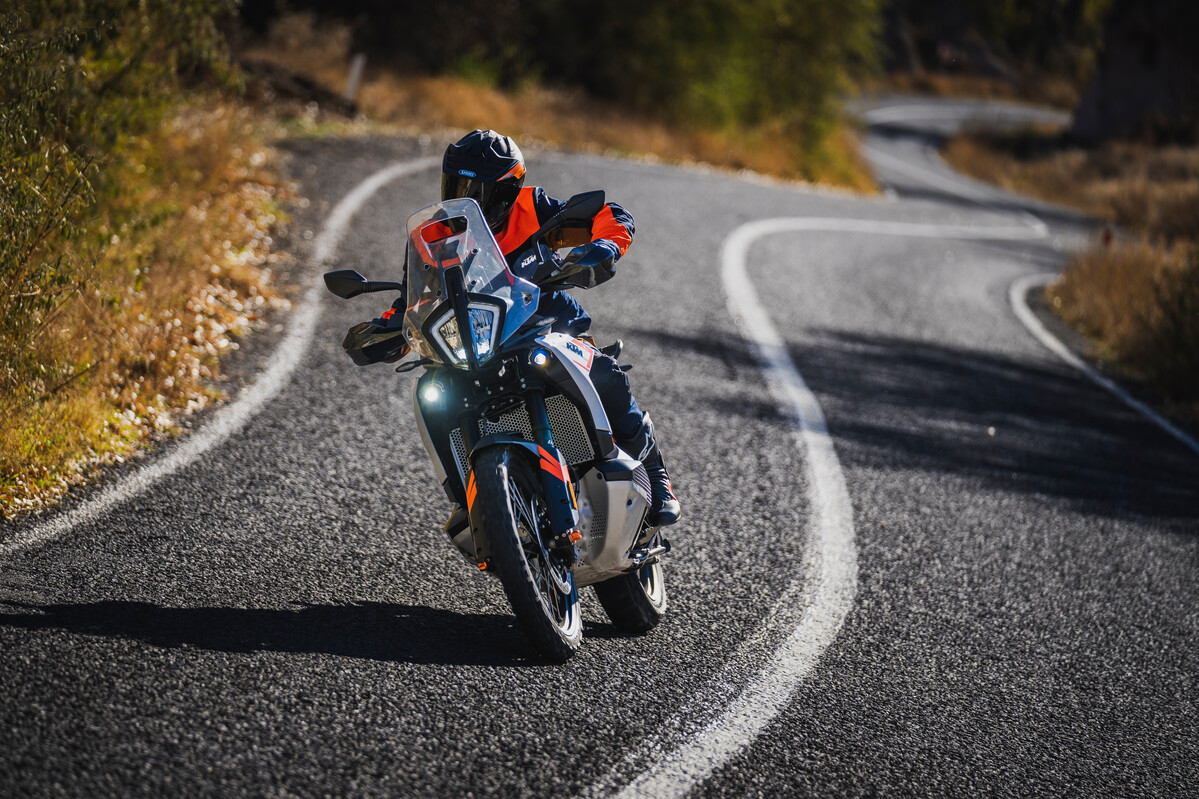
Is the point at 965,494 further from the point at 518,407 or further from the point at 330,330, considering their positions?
the point at 330,330

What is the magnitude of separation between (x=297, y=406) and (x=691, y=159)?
17.0 m

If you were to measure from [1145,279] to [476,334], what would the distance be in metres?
12.1

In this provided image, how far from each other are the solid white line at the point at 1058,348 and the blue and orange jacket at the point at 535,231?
6406 millimetres

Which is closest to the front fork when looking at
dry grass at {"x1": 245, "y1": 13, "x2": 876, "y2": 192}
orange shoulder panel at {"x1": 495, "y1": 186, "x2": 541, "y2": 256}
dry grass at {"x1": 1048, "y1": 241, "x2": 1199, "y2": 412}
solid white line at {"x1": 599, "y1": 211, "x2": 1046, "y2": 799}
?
solid white line at {"x1": 599, "y1": 211, "x2": 1046, "y2": 799}

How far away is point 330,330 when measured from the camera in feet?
25.4

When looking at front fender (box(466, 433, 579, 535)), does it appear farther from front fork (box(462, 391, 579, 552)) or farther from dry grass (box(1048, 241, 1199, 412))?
dry grass (box(1048, 241, 1199, 412))

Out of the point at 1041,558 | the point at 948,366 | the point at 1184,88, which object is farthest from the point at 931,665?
the point at 1184,88

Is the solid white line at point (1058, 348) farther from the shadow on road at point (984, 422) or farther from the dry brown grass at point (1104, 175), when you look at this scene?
the dry brown grass at point (1104, 175)

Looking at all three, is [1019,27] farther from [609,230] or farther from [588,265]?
[588,265]

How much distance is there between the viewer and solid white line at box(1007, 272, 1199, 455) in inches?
361

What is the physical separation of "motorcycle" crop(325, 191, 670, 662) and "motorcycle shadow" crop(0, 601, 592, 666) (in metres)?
0.32

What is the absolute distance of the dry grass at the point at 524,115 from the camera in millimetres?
18188

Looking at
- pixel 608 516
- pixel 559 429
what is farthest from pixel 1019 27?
pixel 608 516

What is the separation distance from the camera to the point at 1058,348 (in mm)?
11648
